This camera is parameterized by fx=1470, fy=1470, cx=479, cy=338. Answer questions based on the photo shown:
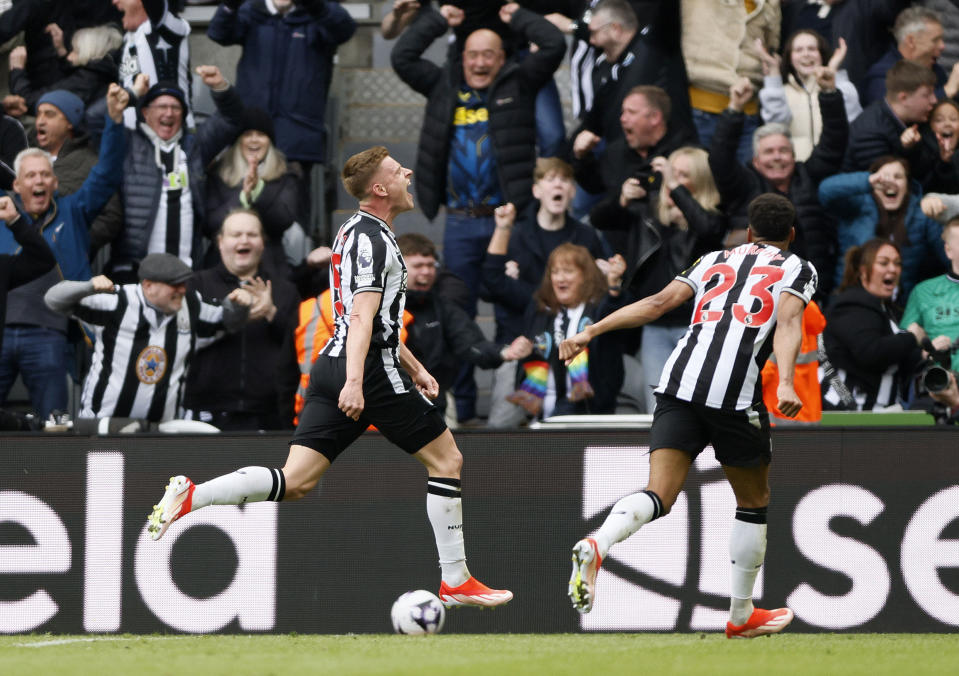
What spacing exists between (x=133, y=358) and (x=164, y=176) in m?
1.75

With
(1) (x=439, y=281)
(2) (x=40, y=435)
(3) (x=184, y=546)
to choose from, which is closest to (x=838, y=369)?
(1) (x=439, y=281)

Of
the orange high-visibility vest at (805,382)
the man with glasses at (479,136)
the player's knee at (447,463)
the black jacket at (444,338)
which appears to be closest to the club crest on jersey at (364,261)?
the player's knee at (447,463)

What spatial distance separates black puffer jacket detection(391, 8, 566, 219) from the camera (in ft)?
32.5

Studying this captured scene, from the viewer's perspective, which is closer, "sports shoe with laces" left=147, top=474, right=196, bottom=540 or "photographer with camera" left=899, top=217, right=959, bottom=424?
"sports shoe with laces" left=147, top=474, right=196, bottom=540

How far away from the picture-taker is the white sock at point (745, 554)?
6.32 meters

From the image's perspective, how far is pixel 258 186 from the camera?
9906mm

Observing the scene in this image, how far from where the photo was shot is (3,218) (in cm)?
905

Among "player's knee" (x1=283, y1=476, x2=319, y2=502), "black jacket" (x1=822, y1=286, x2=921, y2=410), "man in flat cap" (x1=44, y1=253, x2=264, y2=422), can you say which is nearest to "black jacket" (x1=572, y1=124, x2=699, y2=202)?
"black jacket" (x1=822, y1=286, x2=921, y2=410)

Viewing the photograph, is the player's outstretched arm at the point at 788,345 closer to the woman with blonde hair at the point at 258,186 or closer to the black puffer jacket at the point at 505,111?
the black puffer jacket at the point at 505,111

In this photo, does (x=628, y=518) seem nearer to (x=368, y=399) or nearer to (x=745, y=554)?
(x=745, y=554)

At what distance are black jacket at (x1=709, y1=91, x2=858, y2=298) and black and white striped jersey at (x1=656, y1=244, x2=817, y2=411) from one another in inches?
120

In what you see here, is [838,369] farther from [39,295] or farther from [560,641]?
[39,295]

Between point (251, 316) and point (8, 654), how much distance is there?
137 inches

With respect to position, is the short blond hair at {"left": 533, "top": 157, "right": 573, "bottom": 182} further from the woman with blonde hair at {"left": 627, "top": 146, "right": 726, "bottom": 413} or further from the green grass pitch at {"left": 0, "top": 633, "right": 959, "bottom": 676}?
the green grass pitch at {"left": 0, "top": 633, "right": 959, "bottom": 676}
